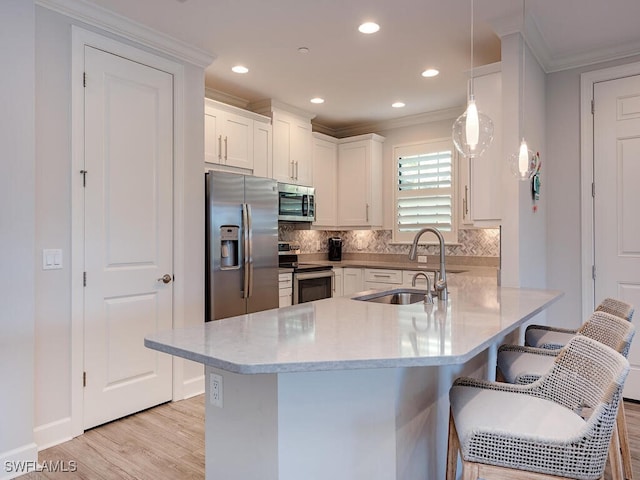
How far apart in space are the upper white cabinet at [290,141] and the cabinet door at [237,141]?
1.24 ft

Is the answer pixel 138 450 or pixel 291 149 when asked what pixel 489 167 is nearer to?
pixel 291 149

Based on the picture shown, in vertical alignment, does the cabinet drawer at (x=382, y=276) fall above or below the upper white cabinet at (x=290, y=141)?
below

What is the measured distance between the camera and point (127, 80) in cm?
297

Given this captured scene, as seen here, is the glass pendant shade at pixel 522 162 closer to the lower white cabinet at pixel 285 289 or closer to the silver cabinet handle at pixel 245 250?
the silver cabinet handle at pixel 245 250

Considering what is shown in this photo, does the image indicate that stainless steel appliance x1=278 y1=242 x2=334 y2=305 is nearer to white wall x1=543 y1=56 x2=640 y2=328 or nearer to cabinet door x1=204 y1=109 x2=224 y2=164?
cabinet door x1=204 y1=109 x2=224 y2=164

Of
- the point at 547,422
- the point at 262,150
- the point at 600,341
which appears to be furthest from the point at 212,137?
the point at 547,422

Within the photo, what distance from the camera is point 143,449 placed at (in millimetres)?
2525

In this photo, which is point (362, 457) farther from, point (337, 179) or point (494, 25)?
point (337, 179)

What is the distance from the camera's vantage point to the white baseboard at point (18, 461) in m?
2.22

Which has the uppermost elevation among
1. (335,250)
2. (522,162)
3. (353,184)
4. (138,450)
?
(353,184)

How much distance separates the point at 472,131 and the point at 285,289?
2.71m

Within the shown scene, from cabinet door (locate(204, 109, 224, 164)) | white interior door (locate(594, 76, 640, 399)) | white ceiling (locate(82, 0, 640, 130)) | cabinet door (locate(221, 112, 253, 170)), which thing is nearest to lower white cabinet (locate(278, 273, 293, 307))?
cabinet door (locate(221, 112, 253, 170))

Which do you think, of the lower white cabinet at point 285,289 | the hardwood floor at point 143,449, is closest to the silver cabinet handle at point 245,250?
the lower white cabinet at point 285,289

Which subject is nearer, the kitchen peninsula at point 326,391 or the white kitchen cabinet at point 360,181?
the kitchen peninsula at point 326,391
